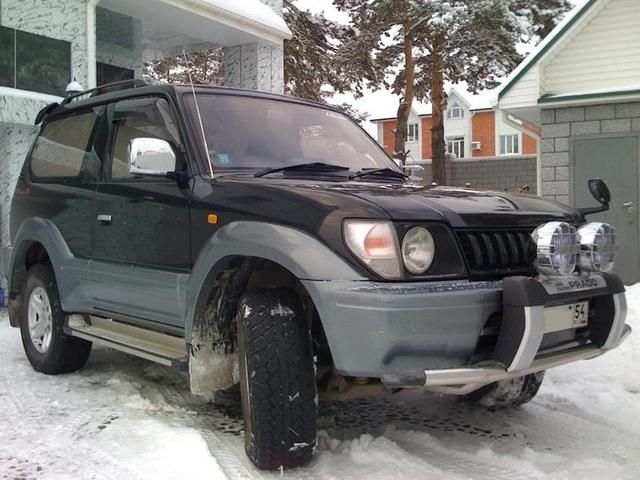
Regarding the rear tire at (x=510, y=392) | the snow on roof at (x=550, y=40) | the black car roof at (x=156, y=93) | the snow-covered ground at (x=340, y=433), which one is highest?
the snow on roof at (x=550, y=40)

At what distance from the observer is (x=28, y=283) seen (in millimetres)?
5156

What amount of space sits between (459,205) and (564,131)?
764cm

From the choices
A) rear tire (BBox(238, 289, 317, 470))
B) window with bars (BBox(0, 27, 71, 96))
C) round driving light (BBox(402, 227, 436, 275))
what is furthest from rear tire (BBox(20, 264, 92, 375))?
window with bars (BBox(0, 27, 71, 96))

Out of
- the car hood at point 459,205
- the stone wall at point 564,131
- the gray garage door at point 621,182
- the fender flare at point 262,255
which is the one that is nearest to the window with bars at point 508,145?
the stone wall at point 564,131

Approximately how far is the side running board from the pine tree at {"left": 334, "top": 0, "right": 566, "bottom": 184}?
15.7 meters

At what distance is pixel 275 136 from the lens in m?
4.12

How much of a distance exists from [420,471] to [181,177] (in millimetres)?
1928

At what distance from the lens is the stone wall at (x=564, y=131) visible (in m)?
9.66

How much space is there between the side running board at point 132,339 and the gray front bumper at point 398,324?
1.08m

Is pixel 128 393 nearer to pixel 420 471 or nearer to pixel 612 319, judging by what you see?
pixel 420 471

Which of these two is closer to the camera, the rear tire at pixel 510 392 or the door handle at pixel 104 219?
the rear tire at pixel 510 392

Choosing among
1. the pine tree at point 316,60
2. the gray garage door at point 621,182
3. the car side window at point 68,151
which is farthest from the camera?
the pine tree at point 316,60

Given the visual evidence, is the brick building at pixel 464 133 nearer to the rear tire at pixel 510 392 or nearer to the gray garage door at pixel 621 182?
the gray garage door at pixel 621 182

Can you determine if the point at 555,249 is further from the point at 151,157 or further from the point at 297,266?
the point at 151,157
